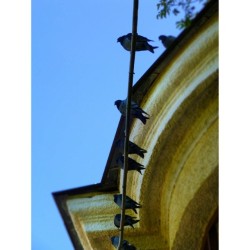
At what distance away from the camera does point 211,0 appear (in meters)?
1.78

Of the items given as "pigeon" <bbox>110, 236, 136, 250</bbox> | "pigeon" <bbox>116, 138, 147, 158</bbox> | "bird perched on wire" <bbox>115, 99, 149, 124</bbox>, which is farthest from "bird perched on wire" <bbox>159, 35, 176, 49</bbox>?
"pigeon" <bbox>110, 236, 136, 250</bbox>

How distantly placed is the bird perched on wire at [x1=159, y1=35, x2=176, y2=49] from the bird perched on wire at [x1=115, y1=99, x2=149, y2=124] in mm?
209

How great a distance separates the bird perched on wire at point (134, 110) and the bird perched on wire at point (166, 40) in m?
0.21

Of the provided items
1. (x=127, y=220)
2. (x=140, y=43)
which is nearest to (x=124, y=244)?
(x=127, y=220)

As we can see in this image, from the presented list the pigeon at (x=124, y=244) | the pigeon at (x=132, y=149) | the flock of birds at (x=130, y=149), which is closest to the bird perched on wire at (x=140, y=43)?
the flock of birds at (x=130, y=149)

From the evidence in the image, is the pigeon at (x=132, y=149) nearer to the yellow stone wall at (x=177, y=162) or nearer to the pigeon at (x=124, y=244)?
the yellow stone wall at (x=177, y=162)

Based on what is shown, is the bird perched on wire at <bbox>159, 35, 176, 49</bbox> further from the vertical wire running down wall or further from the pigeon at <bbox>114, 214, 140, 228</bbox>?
the pigeon at <bbox>114, 214, 140, 228</bbox>

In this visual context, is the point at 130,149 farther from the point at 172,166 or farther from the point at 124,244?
the point at 124,244

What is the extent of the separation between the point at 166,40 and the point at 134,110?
24cm

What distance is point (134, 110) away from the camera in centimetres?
202

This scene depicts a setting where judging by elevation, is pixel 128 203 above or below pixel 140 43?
below

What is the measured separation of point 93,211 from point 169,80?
56 cm

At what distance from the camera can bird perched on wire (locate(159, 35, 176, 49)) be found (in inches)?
74.6
